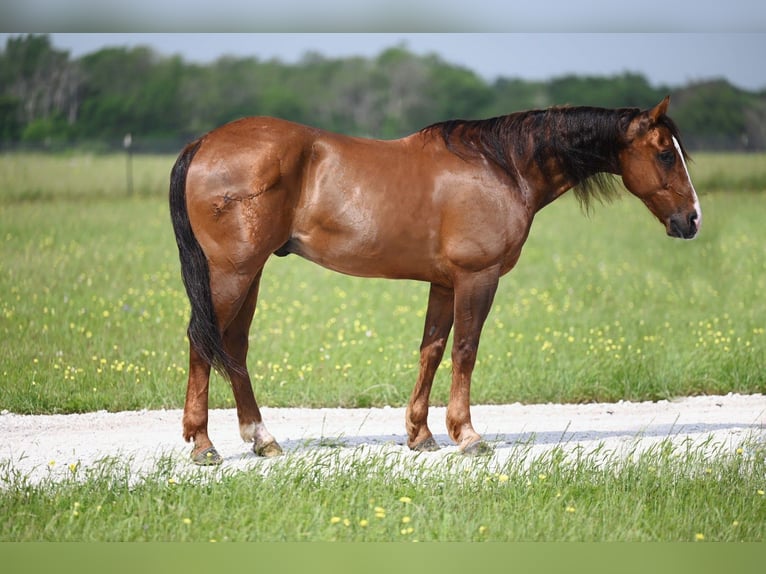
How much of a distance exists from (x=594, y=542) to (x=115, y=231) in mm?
12548

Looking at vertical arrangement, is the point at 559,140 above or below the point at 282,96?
above

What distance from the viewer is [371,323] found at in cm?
1116

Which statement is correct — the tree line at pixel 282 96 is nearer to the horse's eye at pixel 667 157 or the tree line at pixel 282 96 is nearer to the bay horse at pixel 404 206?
the bay horse at pixel 404 206

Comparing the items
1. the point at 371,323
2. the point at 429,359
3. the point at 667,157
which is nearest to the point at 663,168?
the point at 667,157

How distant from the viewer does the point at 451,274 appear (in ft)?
21.6

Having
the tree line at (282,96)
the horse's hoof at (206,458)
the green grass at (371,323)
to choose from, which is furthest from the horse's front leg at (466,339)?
the tree line at (282,96)

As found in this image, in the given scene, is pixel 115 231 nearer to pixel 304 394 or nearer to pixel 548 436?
pixel 304 394

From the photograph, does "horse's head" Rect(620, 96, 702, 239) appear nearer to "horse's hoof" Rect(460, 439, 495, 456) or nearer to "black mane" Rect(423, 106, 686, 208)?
"black mane" Rect(423, 106, 686, 208)

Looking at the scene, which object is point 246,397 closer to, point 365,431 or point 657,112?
point 365,431

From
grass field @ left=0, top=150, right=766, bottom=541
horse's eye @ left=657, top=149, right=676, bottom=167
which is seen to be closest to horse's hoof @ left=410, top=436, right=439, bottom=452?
grass field @ left=0, top=150, right=766, bottom=541

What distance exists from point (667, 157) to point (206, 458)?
3.53 m

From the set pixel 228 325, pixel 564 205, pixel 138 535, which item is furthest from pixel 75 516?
pixel 564 205

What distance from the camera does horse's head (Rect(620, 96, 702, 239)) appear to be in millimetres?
6582

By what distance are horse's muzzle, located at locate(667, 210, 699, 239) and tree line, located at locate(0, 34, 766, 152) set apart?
1464 cm
